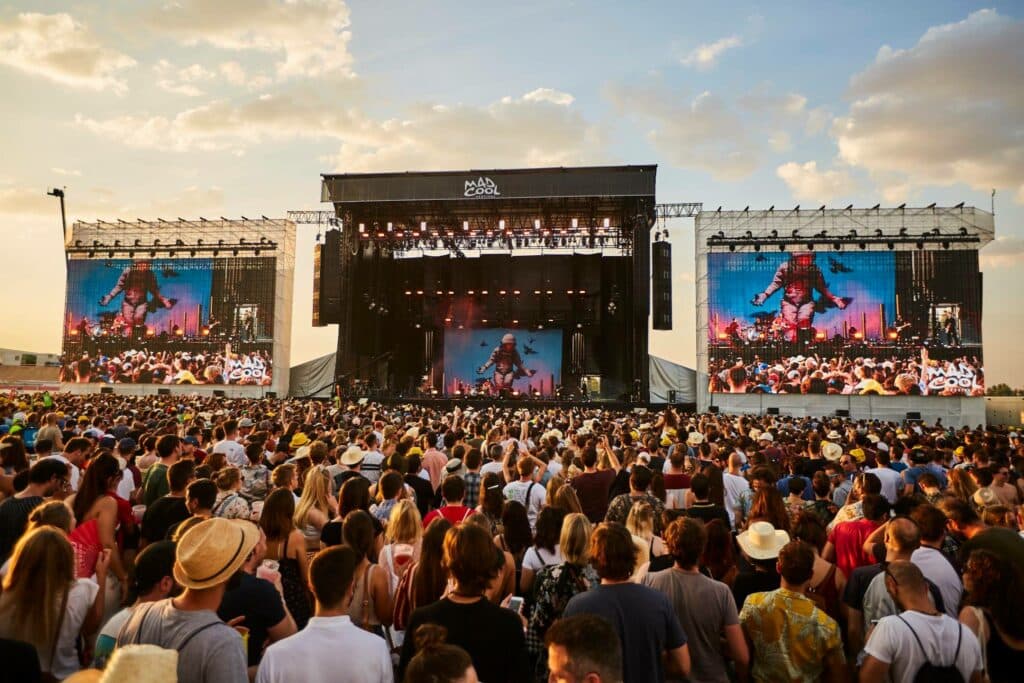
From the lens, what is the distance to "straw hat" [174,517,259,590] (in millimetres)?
2367

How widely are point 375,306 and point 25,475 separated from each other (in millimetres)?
29844

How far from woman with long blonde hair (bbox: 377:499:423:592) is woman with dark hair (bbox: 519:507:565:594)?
691mm

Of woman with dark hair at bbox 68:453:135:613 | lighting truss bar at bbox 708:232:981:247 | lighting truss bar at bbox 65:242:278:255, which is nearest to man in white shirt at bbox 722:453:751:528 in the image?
woman with dark hair at bbox 68:453:135:613

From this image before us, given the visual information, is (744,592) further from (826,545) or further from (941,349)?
(941,349)

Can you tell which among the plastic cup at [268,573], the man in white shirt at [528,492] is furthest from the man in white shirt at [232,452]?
the plastic cup at [268,573]

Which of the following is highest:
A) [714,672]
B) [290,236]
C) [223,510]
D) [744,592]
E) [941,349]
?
[290,236]

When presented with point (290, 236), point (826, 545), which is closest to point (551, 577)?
point (826, 545)

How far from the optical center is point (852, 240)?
105ft

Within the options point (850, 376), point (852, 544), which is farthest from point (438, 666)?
point (850, 376)

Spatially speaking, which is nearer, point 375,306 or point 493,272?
point 375,306

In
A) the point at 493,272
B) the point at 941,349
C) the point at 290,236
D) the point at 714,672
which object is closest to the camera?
the point at 714,672

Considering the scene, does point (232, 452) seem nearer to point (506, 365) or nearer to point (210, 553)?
point (210, 553)

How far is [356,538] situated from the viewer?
11.9 feet

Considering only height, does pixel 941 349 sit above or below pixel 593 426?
above
